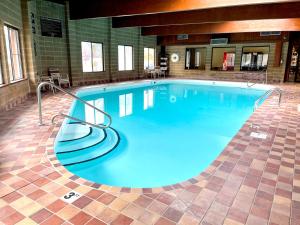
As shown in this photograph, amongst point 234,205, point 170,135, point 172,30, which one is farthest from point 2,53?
point 172,30

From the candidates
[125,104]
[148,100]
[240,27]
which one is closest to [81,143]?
[125,104]

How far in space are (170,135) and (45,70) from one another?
19.9 feet

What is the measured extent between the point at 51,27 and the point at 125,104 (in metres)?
4.15

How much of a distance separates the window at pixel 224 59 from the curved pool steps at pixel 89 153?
13.0 metres

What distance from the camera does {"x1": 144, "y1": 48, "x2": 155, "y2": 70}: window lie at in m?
13.7

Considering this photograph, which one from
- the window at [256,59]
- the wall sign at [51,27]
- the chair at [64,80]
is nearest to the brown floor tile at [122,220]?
the chair at [64,80]

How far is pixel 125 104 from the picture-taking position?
7465 mm

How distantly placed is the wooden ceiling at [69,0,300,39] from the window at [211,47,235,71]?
6.33 meters

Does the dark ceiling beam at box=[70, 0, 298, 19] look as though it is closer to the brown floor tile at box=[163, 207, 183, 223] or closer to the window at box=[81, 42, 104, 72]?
the window at box=[81, 42, 104, 72]

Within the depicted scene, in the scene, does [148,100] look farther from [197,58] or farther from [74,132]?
[197,58]

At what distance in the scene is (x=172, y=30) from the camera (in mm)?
11023

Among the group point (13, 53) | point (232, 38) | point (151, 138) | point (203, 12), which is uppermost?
point (203, 12)

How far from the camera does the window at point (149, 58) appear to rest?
1373 centimetres

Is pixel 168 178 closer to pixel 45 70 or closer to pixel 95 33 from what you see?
pixel 45 70
